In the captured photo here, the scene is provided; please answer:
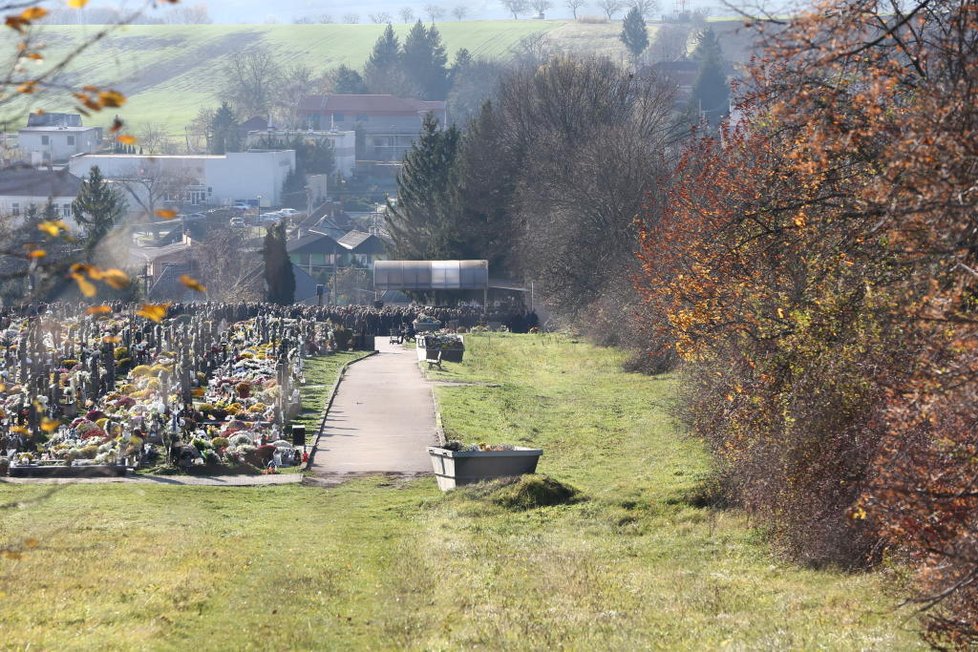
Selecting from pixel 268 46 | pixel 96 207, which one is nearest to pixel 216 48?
pixel 268 46

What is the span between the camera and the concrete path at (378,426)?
76.4ft

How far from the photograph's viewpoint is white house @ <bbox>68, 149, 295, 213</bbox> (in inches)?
4316

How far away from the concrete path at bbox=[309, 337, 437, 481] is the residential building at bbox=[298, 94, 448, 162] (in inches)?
4058

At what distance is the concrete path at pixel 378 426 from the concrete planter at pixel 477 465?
1966mm

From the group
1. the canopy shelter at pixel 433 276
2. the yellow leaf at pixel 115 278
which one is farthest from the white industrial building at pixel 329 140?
the yellow leaf at pixel 115 278

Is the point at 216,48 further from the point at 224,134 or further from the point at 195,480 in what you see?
the point at 195,480

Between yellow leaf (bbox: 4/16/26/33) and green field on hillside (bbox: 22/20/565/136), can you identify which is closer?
yellow leaf (bbox: 4/16/26/33)

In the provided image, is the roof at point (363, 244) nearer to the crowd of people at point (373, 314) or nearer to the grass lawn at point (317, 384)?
the crowd of people at point (373, 314)

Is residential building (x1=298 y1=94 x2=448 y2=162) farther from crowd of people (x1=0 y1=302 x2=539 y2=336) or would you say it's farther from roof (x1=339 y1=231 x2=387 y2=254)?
crowd of people (x1=0 y1=302 x2=539 y2=336)

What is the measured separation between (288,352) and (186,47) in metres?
159

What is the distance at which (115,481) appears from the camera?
21.4 meters

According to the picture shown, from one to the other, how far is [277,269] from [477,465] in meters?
48.3

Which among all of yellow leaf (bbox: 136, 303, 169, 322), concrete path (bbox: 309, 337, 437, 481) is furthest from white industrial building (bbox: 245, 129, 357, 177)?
yellow leaf (bbox: 136, 303, 169, 322)

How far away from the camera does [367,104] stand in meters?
145
